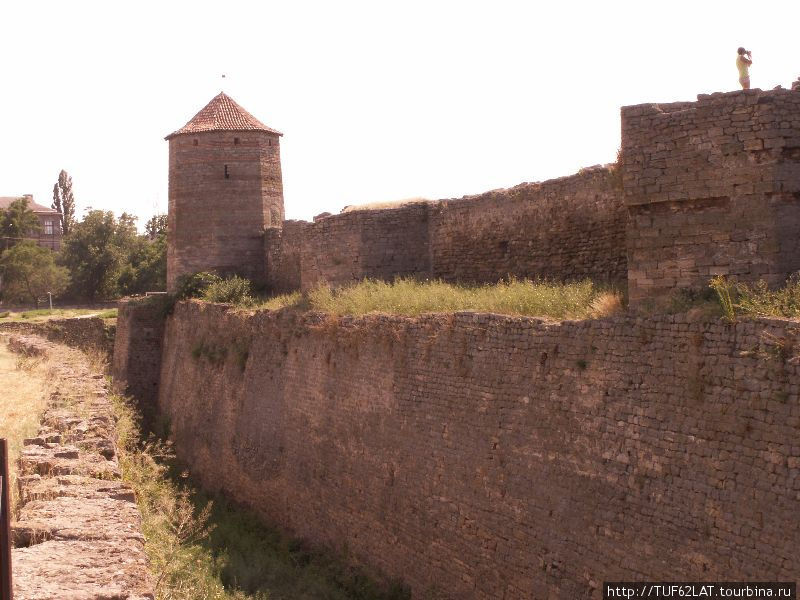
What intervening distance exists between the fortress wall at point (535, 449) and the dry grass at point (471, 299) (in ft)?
1.06

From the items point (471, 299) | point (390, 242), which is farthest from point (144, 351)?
point (471, 299)

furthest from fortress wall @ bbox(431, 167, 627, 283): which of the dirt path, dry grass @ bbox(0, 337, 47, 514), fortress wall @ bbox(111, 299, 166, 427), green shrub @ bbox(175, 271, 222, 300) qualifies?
fortress wall @ bbox(111, 299, 166, 427)

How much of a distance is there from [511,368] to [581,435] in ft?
3.73

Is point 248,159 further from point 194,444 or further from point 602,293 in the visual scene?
point 602,293

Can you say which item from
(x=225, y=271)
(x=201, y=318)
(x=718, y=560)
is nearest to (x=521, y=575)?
(x=718, y=560)

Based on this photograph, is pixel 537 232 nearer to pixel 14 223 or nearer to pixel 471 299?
pixel 471 299

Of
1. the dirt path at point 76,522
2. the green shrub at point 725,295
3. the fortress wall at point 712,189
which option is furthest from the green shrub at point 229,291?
the green shrub at point 725,295

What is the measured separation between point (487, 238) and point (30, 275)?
37860 mm

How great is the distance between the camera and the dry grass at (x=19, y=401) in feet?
30.0

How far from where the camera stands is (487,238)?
1301cm

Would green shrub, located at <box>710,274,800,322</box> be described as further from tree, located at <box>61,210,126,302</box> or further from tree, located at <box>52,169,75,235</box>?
tree, located at <box>52,169,75,235</box>

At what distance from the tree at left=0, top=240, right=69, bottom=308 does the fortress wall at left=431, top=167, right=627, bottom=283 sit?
3560 cm

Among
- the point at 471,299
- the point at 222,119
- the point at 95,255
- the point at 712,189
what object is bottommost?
the point at 471,299

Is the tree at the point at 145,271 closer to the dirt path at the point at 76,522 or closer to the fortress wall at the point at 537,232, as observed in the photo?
the fortress wall at the point at 537,232
